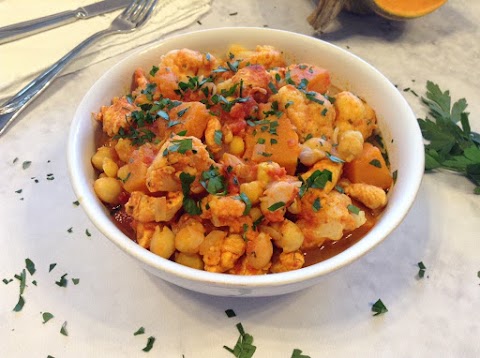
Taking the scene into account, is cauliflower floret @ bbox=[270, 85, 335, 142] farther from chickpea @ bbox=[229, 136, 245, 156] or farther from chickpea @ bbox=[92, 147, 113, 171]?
chickpea @ bbox=[92, 147, 113, 171]

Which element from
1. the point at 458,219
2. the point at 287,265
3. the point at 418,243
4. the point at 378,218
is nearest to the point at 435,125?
the point at 458,219

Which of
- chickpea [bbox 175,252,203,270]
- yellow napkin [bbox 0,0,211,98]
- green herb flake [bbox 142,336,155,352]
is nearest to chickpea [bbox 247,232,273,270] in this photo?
chickpea [bbox 175,252,203,270]

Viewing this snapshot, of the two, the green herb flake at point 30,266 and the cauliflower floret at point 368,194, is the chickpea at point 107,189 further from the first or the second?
the cauliflower floret at point 368,194

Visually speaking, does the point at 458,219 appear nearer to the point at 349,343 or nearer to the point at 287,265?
the point at 349,343

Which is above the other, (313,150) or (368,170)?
(313,150)

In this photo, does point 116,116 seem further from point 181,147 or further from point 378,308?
point 378,308

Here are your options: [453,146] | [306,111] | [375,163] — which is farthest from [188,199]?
[453,146]
